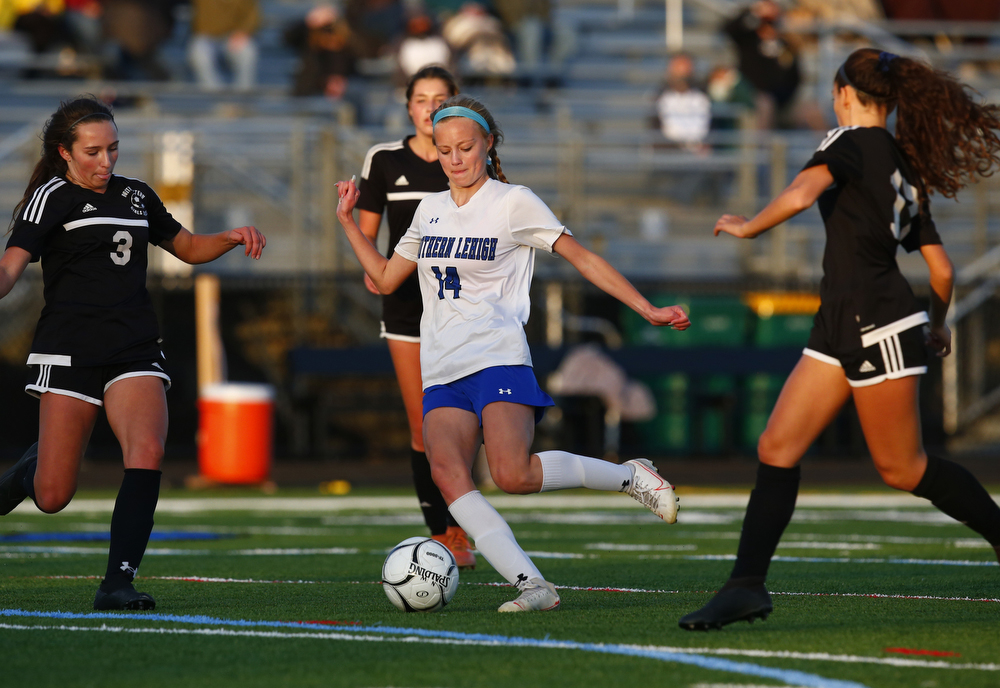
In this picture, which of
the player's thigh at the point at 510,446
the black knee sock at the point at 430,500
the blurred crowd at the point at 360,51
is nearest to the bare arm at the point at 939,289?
the player's thigh at the point at 510,446

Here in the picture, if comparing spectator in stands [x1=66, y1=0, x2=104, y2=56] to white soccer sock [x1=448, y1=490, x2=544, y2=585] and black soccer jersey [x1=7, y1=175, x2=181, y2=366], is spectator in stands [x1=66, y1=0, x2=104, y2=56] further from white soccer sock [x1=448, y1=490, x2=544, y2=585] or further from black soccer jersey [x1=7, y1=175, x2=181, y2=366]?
white soccer sock [x1=448, y1=490, x2=544, y2=585]

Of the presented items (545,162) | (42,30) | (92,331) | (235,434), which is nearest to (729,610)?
(92,331)

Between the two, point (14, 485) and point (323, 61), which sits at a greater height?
point (323, 61)

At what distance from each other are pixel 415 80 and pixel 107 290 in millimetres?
2243

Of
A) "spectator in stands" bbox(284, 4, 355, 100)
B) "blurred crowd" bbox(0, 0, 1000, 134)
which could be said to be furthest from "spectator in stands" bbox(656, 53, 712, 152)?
"spectator in stands" bbox(284, 4, 355, 100)

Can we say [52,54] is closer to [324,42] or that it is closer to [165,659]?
[324,42]

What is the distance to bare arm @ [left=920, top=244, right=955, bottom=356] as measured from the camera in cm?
550

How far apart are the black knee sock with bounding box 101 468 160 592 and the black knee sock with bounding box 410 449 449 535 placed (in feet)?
6.77

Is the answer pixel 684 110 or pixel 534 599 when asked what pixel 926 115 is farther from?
pixel 684 110

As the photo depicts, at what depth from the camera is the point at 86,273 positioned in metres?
6.18

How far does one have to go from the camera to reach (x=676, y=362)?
17812 mm

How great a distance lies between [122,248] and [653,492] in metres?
2.47

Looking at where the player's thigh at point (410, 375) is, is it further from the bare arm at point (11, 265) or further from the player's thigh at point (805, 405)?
the player's thigh at point (805, 405)

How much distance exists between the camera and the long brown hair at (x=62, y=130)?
244 inches
